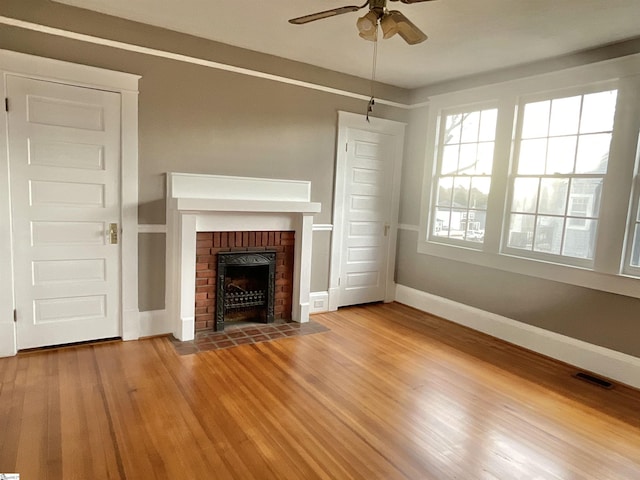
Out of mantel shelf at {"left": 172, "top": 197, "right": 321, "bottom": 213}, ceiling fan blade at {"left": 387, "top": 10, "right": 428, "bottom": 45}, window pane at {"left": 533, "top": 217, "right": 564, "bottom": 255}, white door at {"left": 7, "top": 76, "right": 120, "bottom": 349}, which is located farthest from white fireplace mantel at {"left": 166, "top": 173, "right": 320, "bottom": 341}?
window pane at {"left": 533, "top": 217, "right": 564, "bottom": 255}

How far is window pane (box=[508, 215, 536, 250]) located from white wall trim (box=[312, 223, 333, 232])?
74.5 inches

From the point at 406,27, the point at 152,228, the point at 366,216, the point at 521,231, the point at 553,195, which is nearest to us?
the point at 406,27

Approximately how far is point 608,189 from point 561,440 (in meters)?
2.05

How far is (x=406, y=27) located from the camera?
227 cm

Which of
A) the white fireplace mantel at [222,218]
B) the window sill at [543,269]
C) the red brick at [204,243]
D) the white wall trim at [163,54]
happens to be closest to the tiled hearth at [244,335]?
the white fireplace mantel at [222,218]

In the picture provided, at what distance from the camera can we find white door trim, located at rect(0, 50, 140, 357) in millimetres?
2902

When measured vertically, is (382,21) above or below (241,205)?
above

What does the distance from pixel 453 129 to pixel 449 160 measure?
349 mm

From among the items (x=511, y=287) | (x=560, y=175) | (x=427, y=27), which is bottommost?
(x=511, y=287)

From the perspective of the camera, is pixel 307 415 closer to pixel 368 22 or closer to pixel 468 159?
pixel 368 22

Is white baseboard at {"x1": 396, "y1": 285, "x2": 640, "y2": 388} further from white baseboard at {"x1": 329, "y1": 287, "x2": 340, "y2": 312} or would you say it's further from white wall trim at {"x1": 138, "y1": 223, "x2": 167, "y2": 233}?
white wall trim at {"x1": 138, "y1": 223, "x2": 167, "y2": 233}

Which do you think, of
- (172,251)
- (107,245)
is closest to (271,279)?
(172,251)

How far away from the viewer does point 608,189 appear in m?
3.23

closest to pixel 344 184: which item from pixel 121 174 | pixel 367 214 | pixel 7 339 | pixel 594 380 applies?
pixel 367 214
